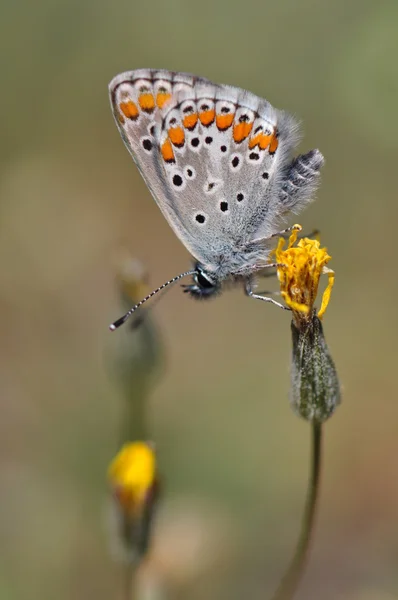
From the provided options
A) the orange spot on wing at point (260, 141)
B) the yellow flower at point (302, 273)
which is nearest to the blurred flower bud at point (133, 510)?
the yellow flower at point (302, 273)

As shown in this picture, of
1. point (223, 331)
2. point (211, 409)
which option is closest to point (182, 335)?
point (223, 331)

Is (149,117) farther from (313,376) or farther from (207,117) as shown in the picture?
(313,376)

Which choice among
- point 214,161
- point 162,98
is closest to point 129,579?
point 214,161

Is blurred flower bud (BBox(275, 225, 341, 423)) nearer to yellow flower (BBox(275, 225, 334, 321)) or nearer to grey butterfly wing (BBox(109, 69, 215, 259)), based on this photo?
yellow flower (BBox(275, 225, 334, 321))

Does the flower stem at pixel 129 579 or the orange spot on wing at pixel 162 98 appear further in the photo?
the flower stem at pixel 129 579

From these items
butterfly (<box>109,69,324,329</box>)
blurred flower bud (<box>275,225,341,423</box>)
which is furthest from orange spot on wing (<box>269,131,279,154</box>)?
blurred flower bud (<box>275,225,341,423</box>)

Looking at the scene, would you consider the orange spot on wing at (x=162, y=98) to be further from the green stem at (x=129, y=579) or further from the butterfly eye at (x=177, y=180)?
the green stem at (x=129, y=579)

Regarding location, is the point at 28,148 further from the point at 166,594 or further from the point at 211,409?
the point at 166,594

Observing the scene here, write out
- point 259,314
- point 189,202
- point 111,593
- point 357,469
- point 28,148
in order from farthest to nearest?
point 28,148
point 259,314
point 357,469
point 111,593
point 189,202
